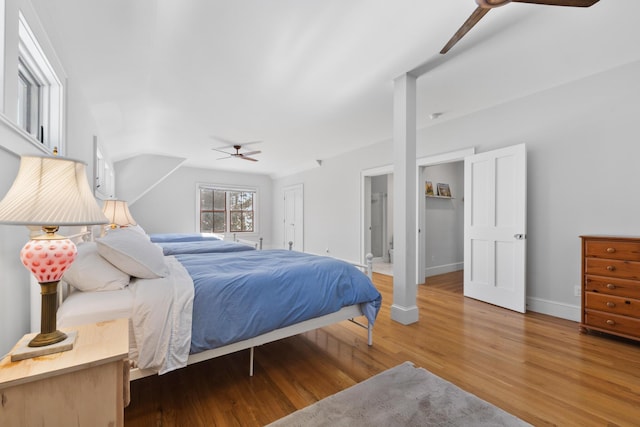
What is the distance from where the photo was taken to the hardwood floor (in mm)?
A: 1585

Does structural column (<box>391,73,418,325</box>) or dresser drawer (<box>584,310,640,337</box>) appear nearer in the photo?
dresser drawer (<box>584,310,640,337</box>)

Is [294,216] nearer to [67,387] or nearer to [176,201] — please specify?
[176,201]

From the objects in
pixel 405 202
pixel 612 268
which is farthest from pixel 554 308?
pixel 405 202

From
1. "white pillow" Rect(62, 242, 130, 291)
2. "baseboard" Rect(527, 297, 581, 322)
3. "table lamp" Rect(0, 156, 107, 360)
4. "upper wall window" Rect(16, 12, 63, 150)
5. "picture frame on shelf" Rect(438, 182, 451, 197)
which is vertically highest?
"upper wall window" Rect(16, 12, 63, 150)

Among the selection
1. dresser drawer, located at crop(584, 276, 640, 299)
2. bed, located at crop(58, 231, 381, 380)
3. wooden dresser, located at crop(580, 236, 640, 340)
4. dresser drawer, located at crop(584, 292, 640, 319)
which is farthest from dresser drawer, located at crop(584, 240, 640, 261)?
bed, located at crop(58, 231, 381, 380)

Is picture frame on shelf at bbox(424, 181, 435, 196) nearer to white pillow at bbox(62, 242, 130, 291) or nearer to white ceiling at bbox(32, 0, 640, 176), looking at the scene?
white ceiling at bbox(32, 0, 640, 176)

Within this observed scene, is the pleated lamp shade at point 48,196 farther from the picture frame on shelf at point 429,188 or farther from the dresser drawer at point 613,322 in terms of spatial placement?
the picture frame on shelf at point 429,188

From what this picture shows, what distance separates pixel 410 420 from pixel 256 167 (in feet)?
21.8

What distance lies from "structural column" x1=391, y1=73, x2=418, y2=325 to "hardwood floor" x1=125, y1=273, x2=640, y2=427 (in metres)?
0.23

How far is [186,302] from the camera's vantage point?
5.25ft

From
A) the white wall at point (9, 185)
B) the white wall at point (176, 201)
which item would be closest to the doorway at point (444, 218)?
the white wall at point (9, 185)

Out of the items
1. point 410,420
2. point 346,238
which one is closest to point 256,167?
point 346,238

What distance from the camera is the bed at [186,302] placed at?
149cm

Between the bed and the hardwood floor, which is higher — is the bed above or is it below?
above
